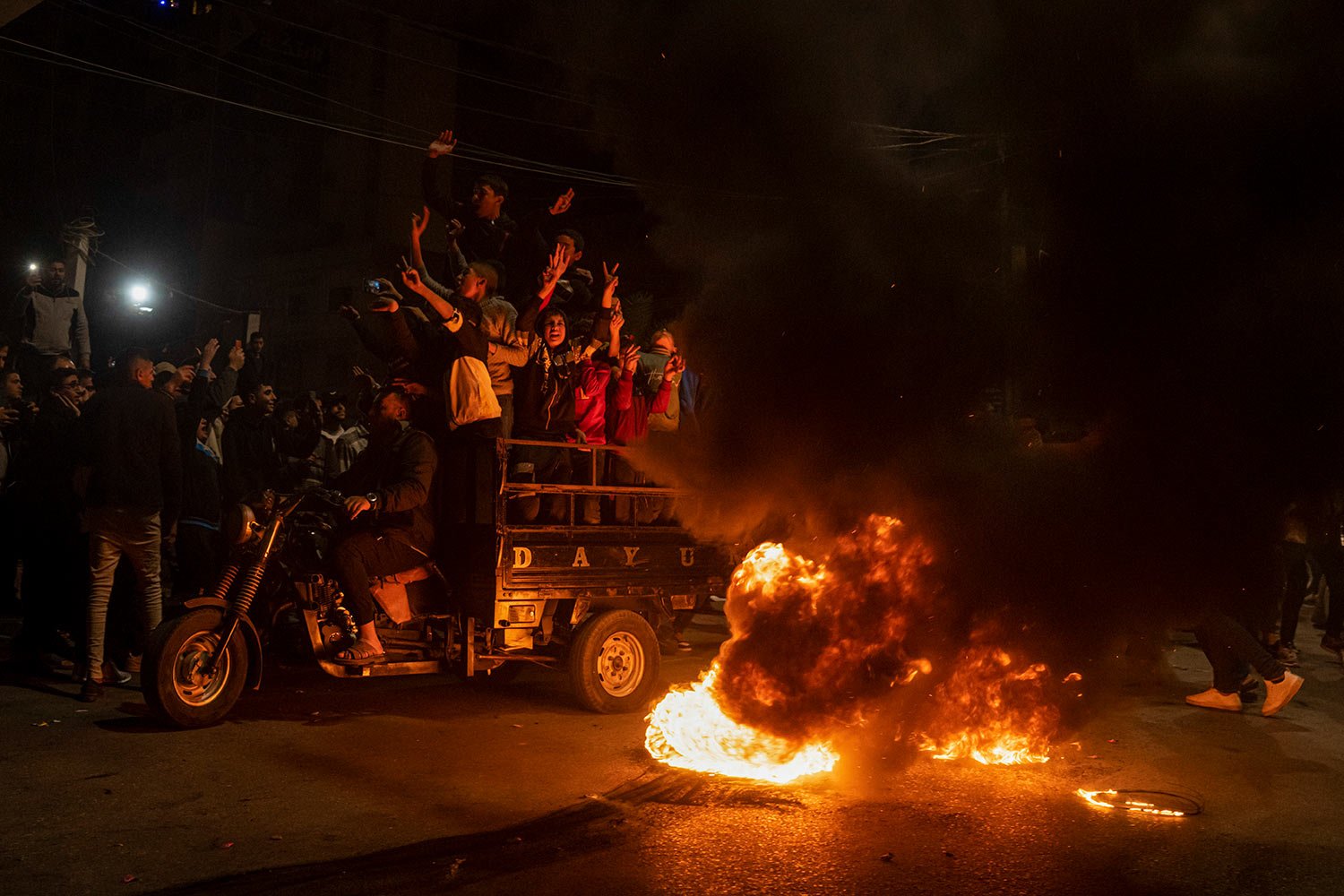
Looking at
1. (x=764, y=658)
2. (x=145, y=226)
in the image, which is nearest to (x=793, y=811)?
(x=764, y=658)

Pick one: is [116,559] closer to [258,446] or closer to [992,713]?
[258,446]

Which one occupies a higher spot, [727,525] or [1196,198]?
[1196,198]

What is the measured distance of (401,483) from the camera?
23.2ft

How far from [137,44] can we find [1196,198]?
33370mm

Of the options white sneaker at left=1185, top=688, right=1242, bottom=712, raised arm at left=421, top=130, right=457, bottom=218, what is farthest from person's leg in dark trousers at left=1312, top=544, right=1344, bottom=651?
raised arm at left=421, top=130, right=457, bottom=218

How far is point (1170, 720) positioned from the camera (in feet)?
25.3

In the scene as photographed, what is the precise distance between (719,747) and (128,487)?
15.6 feet

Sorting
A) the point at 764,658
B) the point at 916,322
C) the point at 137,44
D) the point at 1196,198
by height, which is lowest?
the point at 764,658

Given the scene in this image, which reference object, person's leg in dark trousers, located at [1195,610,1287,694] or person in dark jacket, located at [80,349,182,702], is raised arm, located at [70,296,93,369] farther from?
person's leg in dark trousers, located at [1195,610,1287,694]

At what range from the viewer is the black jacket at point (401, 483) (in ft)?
23.0

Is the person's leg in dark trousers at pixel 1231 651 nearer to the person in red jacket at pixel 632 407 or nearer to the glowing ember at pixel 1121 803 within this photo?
the glowing ember at pixel 1121 803

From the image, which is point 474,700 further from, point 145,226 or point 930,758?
point 145,226

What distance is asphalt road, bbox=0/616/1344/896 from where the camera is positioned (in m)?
4.22

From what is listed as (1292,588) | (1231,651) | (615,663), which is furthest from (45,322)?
(1292,588)
